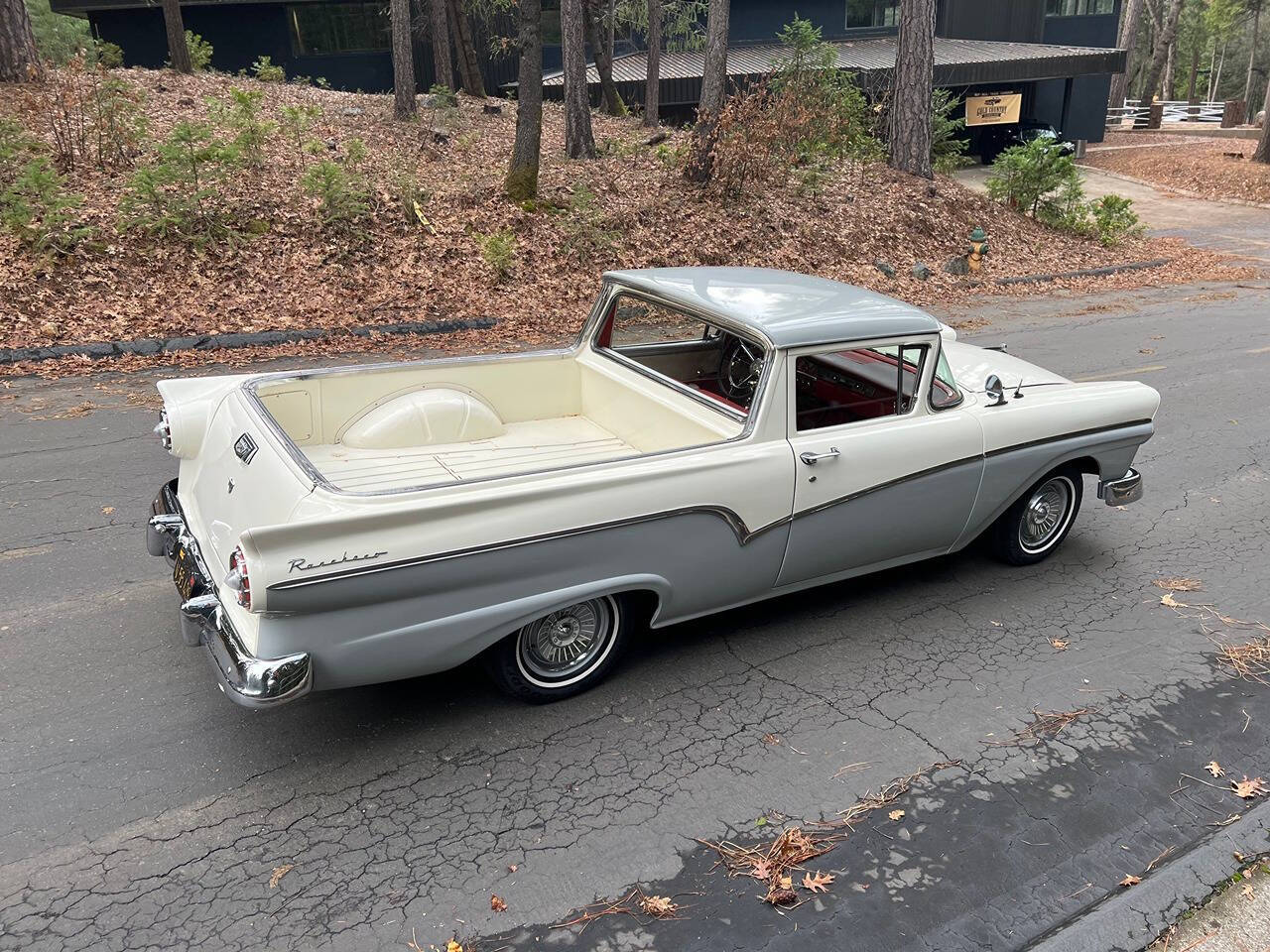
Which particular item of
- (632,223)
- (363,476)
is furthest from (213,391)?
(632,223)

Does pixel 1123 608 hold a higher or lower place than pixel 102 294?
lower

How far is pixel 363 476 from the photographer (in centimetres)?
448

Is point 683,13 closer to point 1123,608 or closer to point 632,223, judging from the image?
point 632,223

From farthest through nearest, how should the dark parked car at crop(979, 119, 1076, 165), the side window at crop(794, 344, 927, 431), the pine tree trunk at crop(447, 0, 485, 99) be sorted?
the dark parked car at crop(979, 119, 1076, 165) → the pine tree trunk at crop(447, 0, 485, 99) → the side window at crop(794, 344, 927, 431)

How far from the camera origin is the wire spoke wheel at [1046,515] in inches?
215

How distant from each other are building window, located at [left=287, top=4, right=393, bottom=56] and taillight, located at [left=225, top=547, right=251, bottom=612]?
1094 inches

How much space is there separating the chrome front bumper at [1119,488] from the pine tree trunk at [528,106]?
30.5ft

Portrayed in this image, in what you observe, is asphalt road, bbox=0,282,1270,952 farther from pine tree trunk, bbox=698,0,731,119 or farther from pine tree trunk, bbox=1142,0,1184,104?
pine tree trunk, bbox=1142,0,1184,104

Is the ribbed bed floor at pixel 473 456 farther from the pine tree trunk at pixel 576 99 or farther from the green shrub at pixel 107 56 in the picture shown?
the green shrub at pixel 107 56

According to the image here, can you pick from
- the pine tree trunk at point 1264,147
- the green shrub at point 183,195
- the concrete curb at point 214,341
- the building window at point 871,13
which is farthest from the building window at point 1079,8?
the green shrub at point 183,195

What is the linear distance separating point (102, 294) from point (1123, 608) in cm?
981

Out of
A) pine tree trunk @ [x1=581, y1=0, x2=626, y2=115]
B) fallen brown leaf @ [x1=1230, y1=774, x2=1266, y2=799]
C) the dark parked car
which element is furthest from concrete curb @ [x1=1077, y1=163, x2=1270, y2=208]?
fallen brown leaf @ [x1=1230, y1=774, x2=1266, y2=799]

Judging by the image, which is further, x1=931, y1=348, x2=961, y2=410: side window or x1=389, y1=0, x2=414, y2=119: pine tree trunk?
x1=389, y1=0, x2=414, y2=119: pine tree trunk

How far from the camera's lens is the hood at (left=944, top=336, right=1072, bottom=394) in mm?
5453
